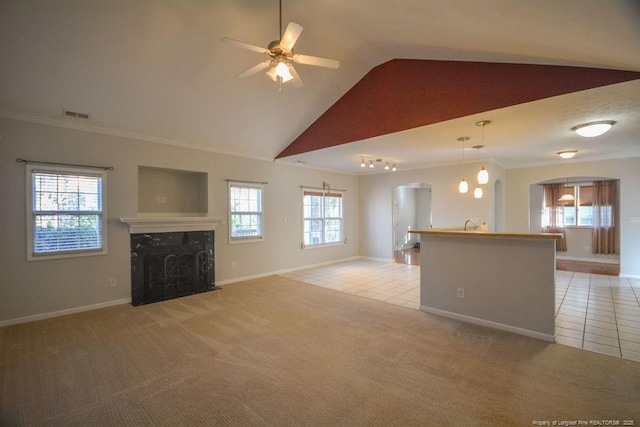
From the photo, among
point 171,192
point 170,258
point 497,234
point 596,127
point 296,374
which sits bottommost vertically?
point 296,374

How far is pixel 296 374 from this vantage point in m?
2.47

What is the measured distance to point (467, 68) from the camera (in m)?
3.25

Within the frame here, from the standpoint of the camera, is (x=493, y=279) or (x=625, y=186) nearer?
(x=493, y=279)

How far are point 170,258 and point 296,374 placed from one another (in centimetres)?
336

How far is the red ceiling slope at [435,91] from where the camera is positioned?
2719 mm

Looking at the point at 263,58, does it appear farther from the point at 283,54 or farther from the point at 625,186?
the point at 625,186

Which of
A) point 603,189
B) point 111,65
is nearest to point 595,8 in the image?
point 111,65

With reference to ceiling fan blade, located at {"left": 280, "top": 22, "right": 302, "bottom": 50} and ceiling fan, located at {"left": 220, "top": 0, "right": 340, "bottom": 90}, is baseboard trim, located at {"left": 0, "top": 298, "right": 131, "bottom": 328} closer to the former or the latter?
ceiling fan, located at {"left": 220, "top": 0, "right": 340, "bottom": 90}

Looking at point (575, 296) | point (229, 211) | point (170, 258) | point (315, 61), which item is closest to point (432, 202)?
point (575, 296)

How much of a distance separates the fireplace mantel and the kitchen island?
12.3ft

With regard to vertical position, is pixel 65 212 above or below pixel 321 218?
above

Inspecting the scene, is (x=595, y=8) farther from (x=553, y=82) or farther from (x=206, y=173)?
(x=206, y=173)

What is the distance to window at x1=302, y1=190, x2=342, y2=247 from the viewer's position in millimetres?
7301

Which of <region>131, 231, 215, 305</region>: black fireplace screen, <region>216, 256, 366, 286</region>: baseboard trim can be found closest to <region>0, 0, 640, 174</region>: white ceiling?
<region>131, 231, 215, 305</region>: black fireplace screen
